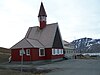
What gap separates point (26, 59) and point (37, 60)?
2.28m

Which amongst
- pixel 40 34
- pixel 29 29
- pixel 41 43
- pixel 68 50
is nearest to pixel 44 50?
pixel 41 43

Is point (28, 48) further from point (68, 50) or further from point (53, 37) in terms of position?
point (68, 50)

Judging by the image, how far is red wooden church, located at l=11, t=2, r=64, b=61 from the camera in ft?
146

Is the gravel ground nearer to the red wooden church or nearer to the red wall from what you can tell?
the red wall

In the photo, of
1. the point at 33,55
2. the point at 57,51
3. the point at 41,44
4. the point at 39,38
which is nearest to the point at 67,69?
the point at 33,55

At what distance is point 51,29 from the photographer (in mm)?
51000

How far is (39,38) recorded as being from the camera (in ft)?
167

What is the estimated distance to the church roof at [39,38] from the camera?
45.7 meters

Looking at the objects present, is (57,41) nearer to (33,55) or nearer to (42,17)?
(42,17)

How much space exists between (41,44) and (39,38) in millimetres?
2715

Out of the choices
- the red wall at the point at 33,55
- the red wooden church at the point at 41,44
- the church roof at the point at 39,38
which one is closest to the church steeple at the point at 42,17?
the red wooden church at the point at 41,44

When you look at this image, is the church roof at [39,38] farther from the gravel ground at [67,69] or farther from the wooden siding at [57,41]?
the gravel ground at [67,69]

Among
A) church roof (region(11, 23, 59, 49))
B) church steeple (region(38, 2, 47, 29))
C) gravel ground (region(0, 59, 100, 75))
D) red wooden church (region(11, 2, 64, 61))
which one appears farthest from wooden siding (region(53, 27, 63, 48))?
gravel ground (region(0, 59, 100, 75))

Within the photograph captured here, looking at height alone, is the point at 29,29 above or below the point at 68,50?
above
